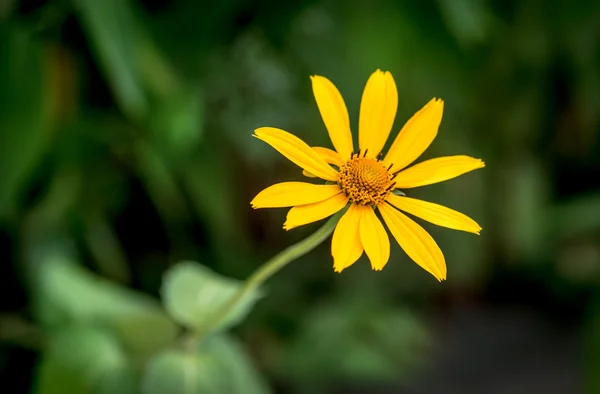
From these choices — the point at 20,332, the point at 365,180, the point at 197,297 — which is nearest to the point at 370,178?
the point at 365,180

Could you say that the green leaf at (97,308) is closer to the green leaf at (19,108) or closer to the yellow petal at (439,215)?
the green leaf at (19,108)

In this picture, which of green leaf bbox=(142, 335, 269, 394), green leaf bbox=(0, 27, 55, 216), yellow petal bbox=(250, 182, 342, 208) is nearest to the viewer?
yellow petal bbox=(250, 182, 342, 208)

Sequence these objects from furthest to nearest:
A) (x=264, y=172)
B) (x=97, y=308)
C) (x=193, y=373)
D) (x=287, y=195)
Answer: (x=264, y=172) → (x=97, y=308) → (x=193, y=373) → (x=287, y=195)

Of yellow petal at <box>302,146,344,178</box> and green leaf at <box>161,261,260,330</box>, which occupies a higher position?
green leaf at <box>161,261,260,330</box>

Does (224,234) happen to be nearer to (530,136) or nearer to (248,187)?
(248,187)

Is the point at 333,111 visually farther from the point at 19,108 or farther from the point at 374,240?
the point at 19,108

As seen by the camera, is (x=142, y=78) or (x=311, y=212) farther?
(x=142, y=78)

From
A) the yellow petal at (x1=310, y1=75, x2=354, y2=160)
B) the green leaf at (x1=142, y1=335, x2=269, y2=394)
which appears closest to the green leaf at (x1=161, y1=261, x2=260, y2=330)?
the green leaf at (x1=142, y1=335, x2=269, y2=394)

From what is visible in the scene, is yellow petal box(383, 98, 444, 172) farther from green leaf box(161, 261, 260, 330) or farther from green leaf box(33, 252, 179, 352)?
green leaf box(33, 252, 179, 352)

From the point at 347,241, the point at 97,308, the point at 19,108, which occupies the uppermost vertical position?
the point at 19,108
